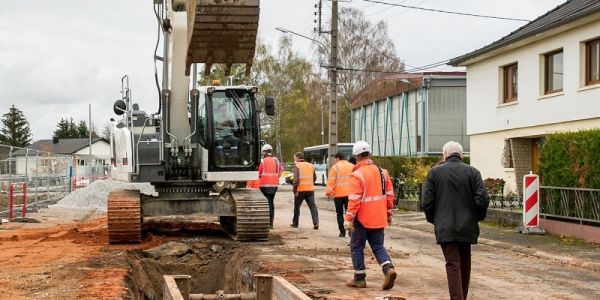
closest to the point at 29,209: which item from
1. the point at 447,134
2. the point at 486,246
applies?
the point at 486,246

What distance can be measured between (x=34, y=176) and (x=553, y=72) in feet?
51.8

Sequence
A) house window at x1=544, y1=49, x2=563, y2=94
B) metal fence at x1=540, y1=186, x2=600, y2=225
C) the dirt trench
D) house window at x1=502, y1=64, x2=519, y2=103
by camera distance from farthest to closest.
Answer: house window at x1=502, y1=64, x2=519, y2=103 → house window at x1=544, y1=49, x2=563, y2=94 → metal fence at x1=540, y1=186, x2=600, y2=225 → the dirt trench

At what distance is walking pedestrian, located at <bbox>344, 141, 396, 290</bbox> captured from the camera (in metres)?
9.72

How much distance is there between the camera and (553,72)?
22906 mm

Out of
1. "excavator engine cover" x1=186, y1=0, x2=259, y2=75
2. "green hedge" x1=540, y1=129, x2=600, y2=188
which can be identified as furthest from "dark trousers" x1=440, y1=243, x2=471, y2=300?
"green hedge" x1=540, y1=129, x2=600, y2=188

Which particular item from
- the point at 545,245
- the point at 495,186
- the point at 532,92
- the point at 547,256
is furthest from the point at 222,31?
the point at 495,186

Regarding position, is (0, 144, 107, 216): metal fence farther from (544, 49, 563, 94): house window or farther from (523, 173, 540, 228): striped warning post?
(544, 49, 563, 94): house window

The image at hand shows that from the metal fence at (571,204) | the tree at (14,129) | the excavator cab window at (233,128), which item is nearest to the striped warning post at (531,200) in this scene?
the metal fence at (571,204)

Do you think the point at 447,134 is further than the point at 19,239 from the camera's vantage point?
Yes

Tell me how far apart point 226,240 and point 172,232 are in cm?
235

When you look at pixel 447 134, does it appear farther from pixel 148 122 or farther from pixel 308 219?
pixel 148 122

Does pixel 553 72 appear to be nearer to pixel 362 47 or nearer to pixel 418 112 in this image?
pixel 418 112

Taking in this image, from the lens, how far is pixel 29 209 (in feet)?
81.8

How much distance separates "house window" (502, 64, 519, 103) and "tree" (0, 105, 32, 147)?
90.9m
